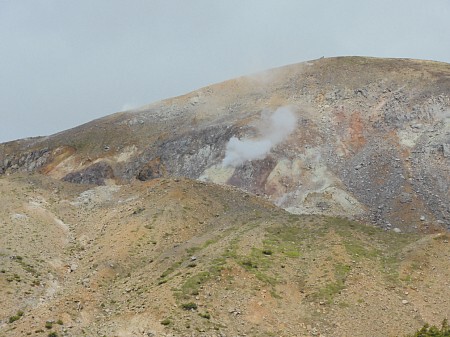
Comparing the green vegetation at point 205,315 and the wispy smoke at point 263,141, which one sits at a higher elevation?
the wispy smoke at point 263,141

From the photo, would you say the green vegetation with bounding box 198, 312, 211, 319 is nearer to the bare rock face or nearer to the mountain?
the mountain

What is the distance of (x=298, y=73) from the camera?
9112 cm

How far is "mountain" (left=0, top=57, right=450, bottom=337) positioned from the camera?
98.7 ft

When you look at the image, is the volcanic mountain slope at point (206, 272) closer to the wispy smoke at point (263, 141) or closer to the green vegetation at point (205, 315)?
the green vegetation at point (205, 315)

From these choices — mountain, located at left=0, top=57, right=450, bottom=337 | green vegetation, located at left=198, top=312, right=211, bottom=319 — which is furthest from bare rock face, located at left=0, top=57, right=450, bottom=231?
green vegetation, located at left=198, top=312, right=211, bottom=319

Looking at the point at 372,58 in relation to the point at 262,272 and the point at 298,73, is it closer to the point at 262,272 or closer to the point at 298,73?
the point at 298,73

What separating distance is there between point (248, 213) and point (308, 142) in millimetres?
26875

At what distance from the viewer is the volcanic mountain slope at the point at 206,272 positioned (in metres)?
28.8

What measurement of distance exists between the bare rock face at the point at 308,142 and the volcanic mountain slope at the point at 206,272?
15609 mm

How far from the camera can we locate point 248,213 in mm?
47125

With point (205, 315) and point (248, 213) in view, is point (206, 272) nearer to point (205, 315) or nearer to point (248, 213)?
point (205, 315)

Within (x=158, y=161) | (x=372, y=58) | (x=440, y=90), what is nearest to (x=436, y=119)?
(x=440, y=90)

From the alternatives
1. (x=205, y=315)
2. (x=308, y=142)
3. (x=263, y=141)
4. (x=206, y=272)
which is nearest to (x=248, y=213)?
(x=206, y=272)

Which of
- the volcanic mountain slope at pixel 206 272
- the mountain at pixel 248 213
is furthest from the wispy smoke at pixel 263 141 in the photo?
the volcanic mountain slope at pixel 206 272
